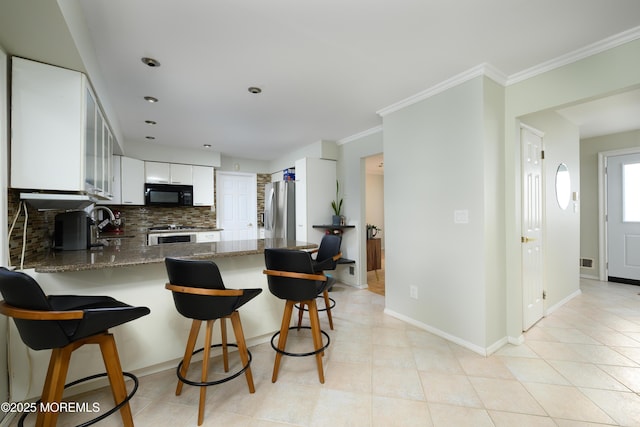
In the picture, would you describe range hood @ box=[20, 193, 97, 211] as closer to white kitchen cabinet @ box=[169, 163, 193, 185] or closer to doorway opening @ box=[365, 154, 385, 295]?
white kitchen cabinet @ box=[169, 163, 193, 185]

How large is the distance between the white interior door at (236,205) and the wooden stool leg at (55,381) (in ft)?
13.7

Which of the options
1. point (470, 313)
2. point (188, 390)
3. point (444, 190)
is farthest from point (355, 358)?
point (444, 190)

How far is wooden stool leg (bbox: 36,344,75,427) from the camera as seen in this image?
3.83 feet

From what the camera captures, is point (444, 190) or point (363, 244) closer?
point (444, 190)

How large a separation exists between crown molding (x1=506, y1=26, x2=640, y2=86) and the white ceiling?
0.14 ft

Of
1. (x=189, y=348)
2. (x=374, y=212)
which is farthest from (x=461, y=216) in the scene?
(x=374, y=212)

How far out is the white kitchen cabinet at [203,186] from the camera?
4945 millimetres

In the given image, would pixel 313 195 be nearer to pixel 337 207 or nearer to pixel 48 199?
pixel 337 207

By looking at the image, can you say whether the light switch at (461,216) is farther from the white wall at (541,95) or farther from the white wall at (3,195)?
the white wall at (3,195)

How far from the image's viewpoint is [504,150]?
2.43 metres

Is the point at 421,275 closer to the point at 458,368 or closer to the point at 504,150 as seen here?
the point at 458,368

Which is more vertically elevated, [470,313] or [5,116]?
[5,116]

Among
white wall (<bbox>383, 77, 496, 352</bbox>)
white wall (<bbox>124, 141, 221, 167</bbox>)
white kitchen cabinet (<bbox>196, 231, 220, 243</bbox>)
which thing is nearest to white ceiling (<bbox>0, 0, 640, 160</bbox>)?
white wall (<bbox>383, 77, 496, 352</bbox>)

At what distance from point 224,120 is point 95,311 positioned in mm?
2805
